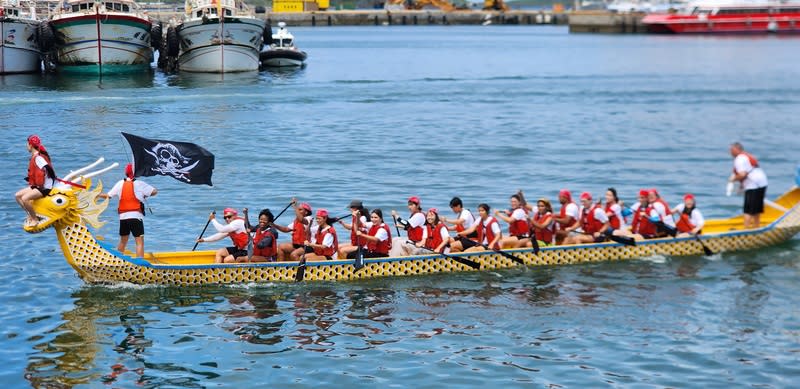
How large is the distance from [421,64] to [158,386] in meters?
70.1

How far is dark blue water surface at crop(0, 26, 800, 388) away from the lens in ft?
59.0

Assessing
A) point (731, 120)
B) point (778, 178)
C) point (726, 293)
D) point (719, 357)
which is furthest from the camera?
point (731, 120)

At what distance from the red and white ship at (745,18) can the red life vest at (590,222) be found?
3977 inches

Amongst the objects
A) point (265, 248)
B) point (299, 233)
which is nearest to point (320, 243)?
point (299, 233)

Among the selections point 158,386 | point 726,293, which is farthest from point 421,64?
point 158,386

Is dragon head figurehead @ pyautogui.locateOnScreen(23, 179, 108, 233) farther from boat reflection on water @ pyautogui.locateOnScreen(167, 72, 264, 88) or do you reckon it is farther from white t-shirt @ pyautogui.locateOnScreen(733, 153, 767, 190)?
boat reflection on water @ pyautogui.locateOnScreen(167, 72, 264, 88)

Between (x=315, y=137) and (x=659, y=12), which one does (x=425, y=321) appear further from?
(x=659, y=12)

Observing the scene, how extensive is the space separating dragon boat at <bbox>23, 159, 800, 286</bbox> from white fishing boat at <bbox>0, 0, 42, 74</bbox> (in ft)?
141

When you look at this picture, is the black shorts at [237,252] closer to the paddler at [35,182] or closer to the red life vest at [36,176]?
the paddler at [35,182]

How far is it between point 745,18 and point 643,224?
332 feet

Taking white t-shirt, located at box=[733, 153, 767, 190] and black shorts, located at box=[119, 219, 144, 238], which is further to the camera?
white t-shirt, located at box=[733, 153, 767, 190]

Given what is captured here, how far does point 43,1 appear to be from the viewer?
67625 millimetres

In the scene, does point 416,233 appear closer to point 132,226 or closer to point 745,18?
point 132,226

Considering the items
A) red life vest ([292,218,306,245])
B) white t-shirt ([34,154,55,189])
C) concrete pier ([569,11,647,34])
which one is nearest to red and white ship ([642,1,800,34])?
concrete pier ([569,11,647,34])
